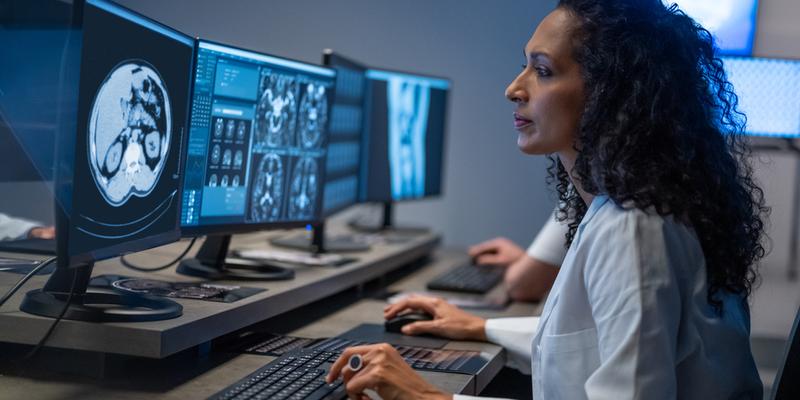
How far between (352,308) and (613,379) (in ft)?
3.38

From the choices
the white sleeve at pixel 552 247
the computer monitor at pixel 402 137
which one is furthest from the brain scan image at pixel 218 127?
the computer monitor at pixel 402 137

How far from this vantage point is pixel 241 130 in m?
1.82

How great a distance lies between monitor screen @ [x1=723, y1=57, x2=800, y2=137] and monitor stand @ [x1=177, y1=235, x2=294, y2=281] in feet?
4.80

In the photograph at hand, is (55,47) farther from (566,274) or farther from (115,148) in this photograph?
(566,274)

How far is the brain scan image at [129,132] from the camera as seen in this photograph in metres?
1.26

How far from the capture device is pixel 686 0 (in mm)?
2859

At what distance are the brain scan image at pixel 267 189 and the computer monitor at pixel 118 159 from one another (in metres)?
0.33

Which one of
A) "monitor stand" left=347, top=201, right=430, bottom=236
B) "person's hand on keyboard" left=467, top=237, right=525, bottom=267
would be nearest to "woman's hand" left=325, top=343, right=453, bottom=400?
"person's hand on keyboard" left=467, top=237, right=525, bottom=267

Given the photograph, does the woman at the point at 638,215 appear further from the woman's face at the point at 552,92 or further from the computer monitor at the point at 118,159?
the computer monitor at the point at 118,159

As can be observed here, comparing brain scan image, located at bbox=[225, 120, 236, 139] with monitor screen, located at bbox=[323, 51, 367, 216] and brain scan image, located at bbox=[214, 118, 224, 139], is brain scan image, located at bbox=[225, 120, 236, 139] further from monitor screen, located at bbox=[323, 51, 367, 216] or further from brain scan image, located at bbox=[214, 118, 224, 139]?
monitor screen, located at bbox=[323, 51, 367, 216]

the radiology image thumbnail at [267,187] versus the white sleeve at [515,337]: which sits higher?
the radiology image thumbnail at [267,187]

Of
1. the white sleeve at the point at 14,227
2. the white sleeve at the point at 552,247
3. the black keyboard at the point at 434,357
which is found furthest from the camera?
the white sleeve at the point at 552,247

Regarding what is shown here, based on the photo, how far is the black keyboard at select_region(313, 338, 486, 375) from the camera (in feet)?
5.09

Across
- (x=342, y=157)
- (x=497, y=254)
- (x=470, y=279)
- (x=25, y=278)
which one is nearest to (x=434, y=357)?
(x=25, y=278)
